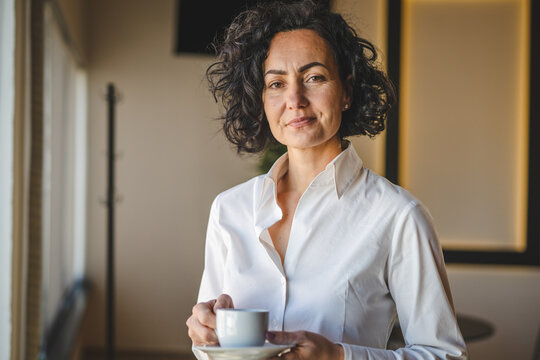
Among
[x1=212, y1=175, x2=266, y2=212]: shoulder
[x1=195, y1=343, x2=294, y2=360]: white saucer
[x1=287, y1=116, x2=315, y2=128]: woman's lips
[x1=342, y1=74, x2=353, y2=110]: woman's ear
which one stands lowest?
[x1=195, y1=343, x2=294, y2=360]: white saucer

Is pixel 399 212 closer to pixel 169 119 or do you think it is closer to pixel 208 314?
pixel 208 314

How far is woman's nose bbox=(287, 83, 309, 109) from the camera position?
117 cm

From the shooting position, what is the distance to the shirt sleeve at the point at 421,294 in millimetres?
1059

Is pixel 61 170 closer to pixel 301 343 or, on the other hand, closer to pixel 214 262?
pixel 214 262

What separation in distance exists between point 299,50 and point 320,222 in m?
0.38

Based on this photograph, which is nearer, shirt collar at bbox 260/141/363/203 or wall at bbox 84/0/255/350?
shirt collar at bbox 260/141/363/203

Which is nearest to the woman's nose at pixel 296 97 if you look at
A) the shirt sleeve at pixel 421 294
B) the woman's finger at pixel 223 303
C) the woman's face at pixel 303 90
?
the woman's face at pixel 303 90

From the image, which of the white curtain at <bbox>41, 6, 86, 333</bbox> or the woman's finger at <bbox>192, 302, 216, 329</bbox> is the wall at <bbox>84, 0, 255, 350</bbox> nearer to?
the white curtain at <bbox>41, 6, 86, 333</bbox>

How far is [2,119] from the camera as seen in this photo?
200 cm

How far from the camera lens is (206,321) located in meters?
1.02

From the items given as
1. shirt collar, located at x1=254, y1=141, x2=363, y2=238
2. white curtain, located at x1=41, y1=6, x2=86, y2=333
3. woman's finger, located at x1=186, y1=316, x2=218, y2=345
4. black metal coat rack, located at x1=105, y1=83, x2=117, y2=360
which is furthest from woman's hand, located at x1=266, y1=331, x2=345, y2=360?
black metal coat rack, located at x1=105, y1=83, x2=117, y2=360

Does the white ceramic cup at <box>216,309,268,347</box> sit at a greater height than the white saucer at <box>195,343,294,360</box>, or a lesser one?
greater

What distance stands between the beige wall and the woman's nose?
341 centimetres

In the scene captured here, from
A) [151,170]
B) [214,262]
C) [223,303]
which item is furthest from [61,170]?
[223,303]
